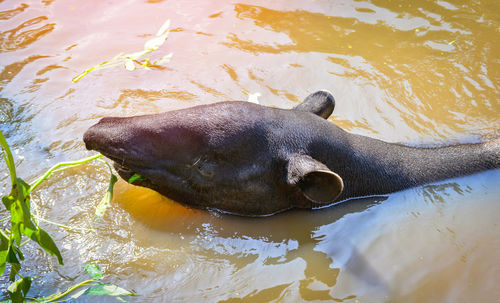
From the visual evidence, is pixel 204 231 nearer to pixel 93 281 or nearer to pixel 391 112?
pixel 93 281

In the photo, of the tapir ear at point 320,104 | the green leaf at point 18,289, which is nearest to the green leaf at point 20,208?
the green leaf at point 18,289

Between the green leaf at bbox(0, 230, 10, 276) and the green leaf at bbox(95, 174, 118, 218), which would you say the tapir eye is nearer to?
the green leaf at bbox(95, 174, 118, 218)

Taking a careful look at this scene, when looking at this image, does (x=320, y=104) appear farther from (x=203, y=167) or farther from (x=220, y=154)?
(x=203, y=167)

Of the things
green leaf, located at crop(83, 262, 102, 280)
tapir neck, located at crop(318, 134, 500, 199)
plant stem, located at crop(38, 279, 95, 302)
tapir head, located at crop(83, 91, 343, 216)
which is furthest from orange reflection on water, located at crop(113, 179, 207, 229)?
tapir neck, located at crop(318, 134, 500, 199)

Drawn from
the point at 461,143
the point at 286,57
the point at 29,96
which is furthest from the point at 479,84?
the point at 29,96

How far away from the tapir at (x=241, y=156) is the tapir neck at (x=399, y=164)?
14 millimetres

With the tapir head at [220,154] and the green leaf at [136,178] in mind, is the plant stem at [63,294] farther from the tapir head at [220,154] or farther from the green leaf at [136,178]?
the tapir head at [220,154]

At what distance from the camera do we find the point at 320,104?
610 cm

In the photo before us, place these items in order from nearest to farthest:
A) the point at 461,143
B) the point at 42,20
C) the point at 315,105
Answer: the point at 315,105 → the point at 461,143 → the point at 42,20

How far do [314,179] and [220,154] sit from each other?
0.94m

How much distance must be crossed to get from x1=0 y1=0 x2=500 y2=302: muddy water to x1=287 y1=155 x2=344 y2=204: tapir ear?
0.68 meters

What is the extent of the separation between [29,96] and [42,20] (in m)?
2.43

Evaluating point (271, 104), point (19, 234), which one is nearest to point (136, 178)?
point (19, 234)

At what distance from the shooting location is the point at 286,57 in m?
8.49
